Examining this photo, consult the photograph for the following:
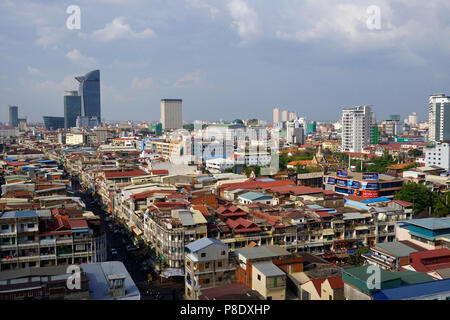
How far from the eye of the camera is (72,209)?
12.8m

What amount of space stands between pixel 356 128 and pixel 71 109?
68.9m

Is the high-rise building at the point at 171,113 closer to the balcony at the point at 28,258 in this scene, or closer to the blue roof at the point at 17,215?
the blue roof at the point at 17,215

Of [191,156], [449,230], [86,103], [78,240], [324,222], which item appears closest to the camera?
[78,240]

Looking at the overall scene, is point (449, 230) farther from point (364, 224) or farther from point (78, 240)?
point (78, 240)

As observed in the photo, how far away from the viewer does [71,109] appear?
9381 centimetres

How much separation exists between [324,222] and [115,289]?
715cm

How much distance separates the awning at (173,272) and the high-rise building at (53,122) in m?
88.6

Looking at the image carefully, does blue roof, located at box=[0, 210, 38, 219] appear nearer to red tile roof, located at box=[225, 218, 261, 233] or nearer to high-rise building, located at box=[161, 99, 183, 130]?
red tile roof, located at box=[225, 218, 261, 233]

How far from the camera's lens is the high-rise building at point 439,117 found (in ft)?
158

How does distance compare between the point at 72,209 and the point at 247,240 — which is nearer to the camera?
the point at 247,240

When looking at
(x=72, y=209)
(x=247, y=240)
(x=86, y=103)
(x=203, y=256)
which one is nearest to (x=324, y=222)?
(x=247, y=240)

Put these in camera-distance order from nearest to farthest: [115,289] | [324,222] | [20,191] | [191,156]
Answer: [115,289] → [324,222] → [20,191] → [191,156]

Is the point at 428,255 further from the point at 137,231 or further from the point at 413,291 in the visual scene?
the point at 137,231
